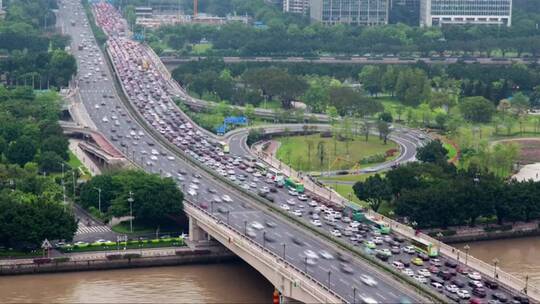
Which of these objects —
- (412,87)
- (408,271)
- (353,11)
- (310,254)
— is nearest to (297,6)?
(353,11)

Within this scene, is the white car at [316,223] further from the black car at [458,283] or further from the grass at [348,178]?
the grass at [348,178]

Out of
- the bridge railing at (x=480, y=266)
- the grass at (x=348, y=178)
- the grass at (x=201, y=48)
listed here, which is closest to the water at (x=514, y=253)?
the bridge railing at (x=480, y=266)

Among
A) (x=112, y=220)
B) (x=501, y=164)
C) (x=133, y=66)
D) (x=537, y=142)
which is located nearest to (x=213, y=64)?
(x=133, y=66)

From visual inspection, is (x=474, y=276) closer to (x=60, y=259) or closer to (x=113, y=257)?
(x=113, y=257)

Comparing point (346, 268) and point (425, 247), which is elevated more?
point (346, 268)

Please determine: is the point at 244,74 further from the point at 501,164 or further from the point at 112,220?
the point at 112,220

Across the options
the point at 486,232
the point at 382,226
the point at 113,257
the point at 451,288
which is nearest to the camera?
the point at 451,288

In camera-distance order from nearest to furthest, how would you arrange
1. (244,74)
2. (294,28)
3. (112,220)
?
(112,220), (244,74), (294,28)

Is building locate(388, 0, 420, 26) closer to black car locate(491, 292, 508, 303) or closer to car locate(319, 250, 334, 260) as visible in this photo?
car locate(319, 250, 334, 260)
